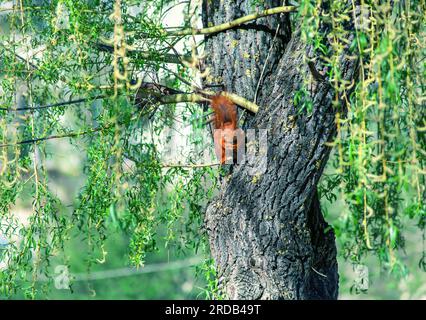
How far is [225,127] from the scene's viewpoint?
9.43 ft

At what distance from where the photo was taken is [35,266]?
2811 millimetres

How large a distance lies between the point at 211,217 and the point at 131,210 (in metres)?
0.32

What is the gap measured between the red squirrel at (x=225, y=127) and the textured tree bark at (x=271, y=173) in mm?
57

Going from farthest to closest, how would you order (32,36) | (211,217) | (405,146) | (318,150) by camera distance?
1. (32,36)
2. (211,217)
3. (318,150)
4. (405,146)

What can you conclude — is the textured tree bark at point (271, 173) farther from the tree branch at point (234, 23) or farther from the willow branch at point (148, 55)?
the willow branch at point (148, 55)

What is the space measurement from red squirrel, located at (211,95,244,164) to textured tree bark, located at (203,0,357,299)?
0.19 feet

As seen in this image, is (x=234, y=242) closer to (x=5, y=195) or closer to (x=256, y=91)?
(x=256, y=91)

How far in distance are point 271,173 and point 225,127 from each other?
27cm

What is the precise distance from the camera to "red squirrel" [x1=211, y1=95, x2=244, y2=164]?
2.86 metres

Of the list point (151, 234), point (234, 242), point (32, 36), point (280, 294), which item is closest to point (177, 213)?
point (151, 234)

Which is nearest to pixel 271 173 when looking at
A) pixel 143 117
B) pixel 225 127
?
pixel 225 127

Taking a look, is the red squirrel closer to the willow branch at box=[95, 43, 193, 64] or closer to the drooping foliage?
the drooping foliage

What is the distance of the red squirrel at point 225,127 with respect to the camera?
9.37ft

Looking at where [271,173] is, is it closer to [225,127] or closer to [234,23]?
[225,127]
